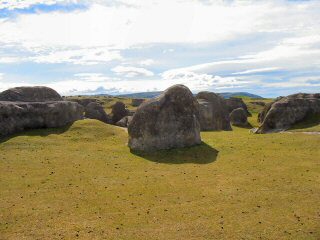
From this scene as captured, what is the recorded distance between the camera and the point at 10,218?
1076 inches

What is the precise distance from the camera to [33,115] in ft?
196

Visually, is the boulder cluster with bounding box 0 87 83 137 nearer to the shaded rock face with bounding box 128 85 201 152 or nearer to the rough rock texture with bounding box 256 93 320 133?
the shaded rock face with bounding box 128 85 201 152

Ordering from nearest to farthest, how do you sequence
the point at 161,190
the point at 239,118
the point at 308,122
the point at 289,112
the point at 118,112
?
1. the point at 161,190
2. the point at 308,122
3. the point at 289,112
4. the point at 118,112
5. the point at 239,118

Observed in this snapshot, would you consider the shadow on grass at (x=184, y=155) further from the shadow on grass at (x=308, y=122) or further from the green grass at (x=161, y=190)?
the shadow on grass at (x=308, y=122)

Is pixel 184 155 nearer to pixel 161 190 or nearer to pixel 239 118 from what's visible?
pixel 161 190

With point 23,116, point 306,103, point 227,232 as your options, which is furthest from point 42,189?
point 306,103

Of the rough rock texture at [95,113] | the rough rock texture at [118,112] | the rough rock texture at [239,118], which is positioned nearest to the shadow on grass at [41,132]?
the rough rock texture at [95,113]

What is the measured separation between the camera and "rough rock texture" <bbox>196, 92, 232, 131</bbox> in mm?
86500

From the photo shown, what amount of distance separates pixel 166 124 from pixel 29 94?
3264 cm

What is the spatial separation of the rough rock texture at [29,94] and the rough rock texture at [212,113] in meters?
35.3

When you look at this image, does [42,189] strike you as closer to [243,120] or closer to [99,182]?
[99,182]

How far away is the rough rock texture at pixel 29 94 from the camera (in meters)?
66.5

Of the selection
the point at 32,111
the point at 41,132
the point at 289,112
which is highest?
the point at 32,111

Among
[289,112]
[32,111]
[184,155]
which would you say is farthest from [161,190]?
[289,112]
